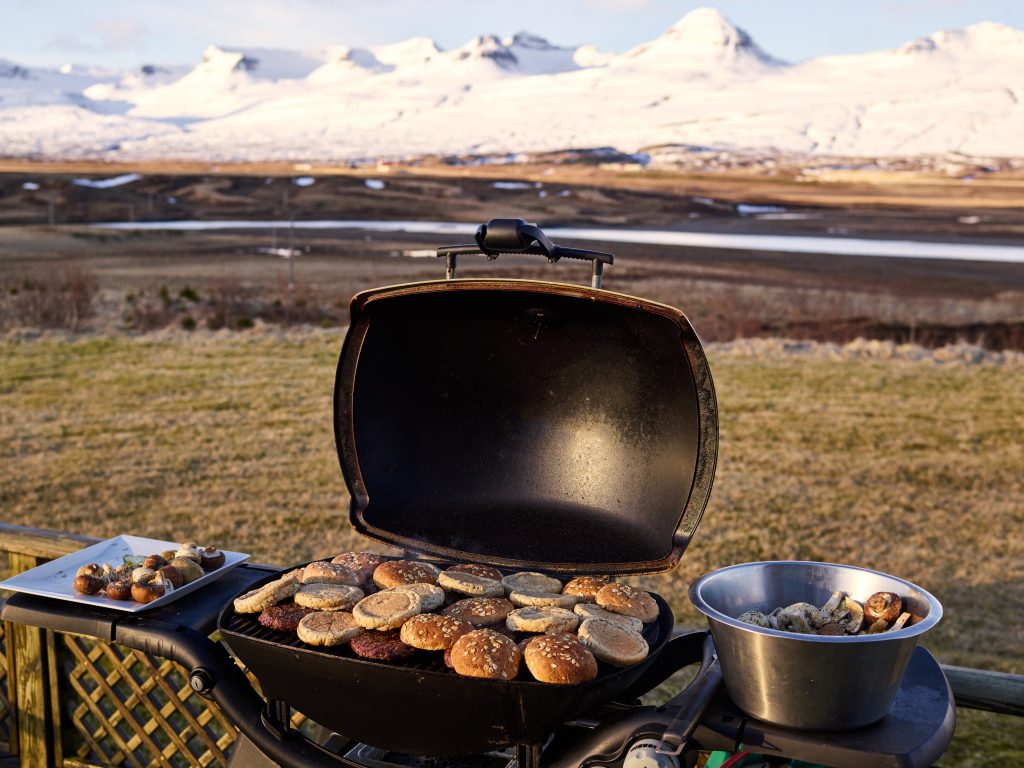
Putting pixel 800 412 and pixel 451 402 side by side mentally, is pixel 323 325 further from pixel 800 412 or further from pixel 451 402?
pixel 451 402

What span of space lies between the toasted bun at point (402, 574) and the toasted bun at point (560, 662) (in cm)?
50

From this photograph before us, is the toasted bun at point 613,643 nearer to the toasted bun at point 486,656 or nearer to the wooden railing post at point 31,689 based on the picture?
the toasted bun at point 486,656

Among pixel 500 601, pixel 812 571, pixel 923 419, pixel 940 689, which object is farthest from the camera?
pixel 923 419

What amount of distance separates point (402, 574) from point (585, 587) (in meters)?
0.44

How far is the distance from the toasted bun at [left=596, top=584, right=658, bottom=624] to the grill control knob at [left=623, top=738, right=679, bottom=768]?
1.57ft

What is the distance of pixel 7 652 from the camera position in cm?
320

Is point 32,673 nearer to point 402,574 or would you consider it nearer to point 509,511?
point 402,574

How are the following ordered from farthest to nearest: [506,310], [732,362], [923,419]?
[732,362]
[923,419]
[506,310]

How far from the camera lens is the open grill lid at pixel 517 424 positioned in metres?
2.33

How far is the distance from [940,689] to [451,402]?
1.40 meters

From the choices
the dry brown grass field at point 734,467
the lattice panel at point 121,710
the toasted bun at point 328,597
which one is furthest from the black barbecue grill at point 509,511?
the dry brown grass field at point 734,467

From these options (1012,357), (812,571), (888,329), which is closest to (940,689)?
(812,571)

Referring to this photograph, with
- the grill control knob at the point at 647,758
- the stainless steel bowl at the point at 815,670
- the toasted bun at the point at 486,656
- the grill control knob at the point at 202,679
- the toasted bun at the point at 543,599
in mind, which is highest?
the stainless steel bowl at the point at 815,670

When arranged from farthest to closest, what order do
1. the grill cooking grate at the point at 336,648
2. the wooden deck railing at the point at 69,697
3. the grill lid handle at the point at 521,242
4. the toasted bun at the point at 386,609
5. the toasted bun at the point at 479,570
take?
the wooden deck railing at the point at 69,697 < the toasted bun at the point at 479,570 < the grill lid handle at the point at 521,242 < the toasted bun at the point at 386,609 < the grill cooking grate at the point at 336,648
